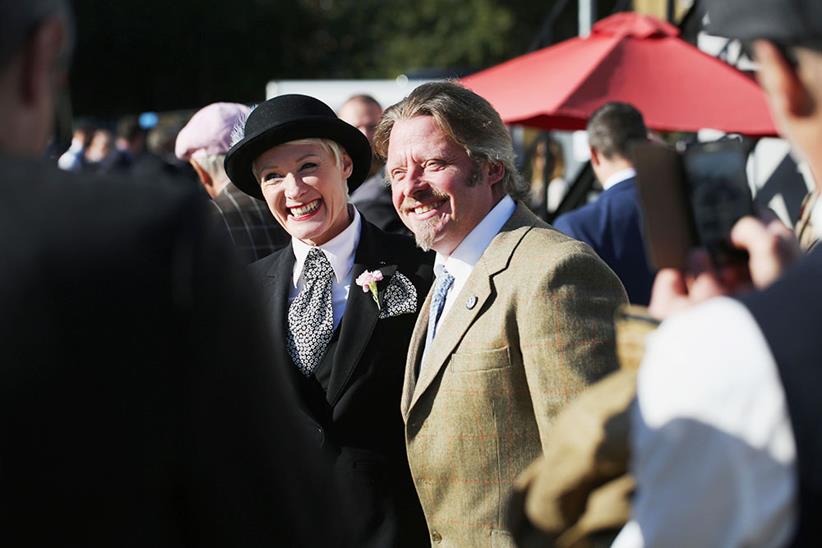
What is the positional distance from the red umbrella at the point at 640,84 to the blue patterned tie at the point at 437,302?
3.47m

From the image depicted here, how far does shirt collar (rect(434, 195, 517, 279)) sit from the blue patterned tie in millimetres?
24

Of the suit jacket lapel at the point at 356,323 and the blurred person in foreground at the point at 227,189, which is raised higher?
the blurred person in foreground at the point at 227,189

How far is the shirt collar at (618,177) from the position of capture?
21.8ft

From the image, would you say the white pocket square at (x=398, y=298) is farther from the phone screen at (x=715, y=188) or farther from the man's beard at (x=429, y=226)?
the phone screen at (x=715, y=188)

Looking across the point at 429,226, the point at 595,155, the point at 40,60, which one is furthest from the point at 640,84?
the point at 40,60

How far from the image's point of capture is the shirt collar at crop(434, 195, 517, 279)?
376 cm

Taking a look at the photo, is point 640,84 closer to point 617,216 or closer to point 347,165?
point 617,216

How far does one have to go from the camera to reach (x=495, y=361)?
333 cm

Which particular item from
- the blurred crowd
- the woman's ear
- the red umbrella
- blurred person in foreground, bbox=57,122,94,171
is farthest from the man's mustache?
blurred person in foreground, bbox=57,122,94,171

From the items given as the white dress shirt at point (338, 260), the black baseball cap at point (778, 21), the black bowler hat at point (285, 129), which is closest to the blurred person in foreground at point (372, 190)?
the black bowler hat at point (285, 129)

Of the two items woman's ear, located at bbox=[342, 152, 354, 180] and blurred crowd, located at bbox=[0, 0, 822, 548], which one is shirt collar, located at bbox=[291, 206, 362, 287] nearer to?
woman's ear, located at bbox=[342, 152, 354, 180]

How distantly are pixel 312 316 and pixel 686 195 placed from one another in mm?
2569

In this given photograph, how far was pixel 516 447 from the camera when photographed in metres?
3.32

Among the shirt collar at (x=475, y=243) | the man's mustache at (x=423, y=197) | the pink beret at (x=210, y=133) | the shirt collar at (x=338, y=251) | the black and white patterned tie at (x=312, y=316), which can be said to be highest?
the pink beret at (x=210, y=133)
